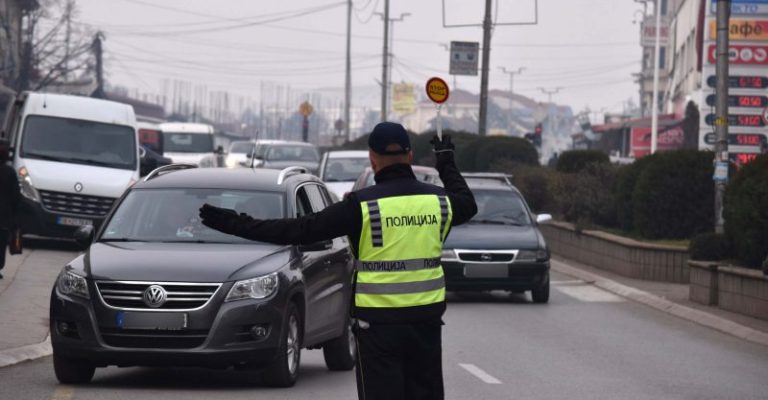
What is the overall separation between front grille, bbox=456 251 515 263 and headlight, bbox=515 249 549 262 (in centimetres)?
10

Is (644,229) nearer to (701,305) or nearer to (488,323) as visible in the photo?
(701,305)

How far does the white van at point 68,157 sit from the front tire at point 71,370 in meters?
13.4

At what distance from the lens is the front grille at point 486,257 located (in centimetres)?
1992

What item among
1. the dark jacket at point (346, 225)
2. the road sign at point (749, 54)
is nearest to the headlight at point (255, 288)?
the dark jacket at point (346, 225)

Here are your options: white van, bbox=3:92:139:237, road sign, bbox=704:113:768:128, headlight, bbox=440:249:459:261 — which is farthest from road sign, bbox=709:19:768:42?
headlight, bbox=440:249:459:261

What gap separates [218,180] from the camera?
40.4ft

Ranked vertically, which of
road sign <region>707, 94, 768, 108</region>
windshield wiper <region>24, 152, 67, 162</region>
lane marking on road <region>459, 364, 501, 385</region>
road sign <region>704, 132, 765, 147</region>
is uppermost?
road sign <region>707, 94, 768, 108</region>

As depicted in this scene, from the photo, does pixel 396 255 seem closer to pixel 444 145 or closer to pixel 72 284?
pixel 444 145

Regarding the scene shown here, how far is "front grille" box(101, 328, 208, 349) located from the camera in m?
10.5

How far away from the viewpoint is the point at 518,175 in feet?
122

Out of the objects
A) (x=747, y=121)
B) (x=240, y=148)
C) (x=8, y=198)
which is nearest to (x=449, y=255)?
(x=8, y=198)

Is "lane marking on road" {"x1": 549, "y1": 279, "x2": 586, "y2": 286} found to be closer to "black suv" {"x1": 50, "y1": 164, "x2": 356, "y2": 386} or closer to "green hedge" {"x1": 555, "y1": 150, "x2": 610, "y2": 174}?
"green hedge" {"x1": 555, "y1": 150, "x2": 610, "y2": 174}

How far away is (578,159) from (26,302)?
2012cm

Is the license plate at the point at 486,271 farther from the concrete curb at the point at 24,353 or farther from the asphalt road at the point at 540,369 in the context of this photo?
the concrete curb at the point at 24,353
